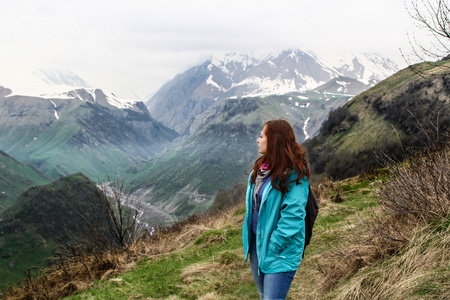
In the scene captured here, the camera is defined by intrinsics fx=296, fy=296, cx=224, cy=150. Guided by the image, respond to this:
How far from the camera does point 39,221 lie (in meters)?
131

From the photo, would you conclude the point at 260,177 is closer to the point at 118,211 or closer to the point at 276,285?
the point at 276,285

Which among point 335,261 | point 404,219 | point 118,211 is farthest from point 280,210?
point 118,211

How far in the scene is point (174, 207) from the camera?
648 ft

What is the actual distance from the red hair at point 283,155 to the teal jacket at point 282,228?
8 cm

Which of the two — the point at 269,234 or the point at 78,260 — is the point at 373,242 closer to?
the point at 269,234

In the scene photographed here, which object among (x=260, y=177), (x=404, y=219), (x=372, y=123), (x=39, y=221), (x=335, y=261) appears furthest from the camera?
(x=39, y=221)

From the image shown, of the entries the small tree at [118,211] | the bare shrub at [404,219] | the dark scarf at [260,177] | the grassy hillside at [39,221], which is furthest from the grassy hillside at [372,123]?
the grassy hillside at [39,221]

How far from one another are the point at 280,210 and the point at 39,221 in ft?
510

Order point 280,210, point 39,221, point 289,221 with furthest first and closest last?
point 39,221
point 280,210
point 289,221

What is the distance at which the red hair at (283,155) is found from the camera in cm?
315

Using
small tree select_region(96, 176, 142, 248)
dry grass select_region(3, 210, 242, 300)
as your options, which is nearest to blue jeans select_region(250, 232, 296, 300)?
dry grass select_region(3, 210, 242, 300)

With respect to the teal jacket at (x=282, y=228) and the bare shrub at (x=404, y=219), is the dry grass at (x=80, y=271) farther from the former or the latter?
the bare shrub at (x=404, y=219)

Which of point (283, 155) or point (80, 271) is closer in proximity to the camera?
point (283, 155)

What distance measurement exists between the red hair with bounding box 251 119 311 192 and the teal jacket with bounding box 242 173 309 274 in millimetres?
75
